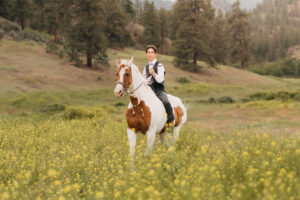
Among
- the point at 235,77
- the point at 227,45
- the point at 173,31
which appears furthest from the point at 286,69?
the point at 235,77

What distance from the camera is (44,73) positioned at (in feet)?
113

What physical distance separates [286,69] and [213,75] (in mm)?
46270

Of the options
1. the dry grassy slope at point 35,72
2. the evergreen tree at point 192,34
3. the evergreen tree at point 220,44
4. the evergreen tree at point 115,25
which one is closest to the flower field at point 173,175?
the dry grassy slope at point 35,72

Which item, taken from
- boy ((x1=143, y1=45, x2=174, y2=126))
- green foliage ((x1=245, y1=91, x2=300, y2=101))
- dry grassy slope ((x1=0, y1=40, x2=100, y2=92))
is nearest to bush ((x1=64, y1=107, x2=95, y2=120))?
boy ((x1=143, y1=45, x2=174, y2=126))

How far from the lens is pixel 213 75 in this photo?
52562 mm

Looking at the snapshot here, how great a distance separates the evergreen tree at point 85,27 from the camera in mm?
37069

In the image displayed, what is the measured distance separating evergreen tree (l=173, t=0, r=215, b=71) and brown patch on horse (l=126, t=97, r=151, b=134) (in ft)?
147

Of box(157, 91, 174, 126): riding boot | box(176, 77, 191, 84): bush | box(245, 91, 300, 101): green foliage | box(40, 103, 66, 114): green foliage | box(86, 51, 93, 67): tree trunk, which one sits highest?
box(86, 51, 93, 67): tree trunk

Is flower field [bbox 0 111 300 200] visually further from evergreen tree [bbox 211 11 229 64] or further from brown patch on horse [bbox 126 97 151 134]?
evergreen tree [bbox 211 11 229 64]

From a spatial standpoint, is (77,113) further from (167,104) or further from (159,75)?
(159,75)

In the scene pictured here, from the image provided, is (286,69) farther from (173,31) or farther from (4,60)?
(4,60)

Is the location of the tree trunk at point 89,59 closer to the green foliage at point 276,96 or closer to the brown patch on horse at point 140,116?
the green foliage at point 276,96

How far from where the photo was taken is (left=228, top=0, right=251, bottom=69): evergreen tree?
66.2 m

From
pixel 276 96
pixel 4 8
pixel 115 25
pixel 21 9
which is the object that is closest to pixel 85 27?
pixel 276 96
